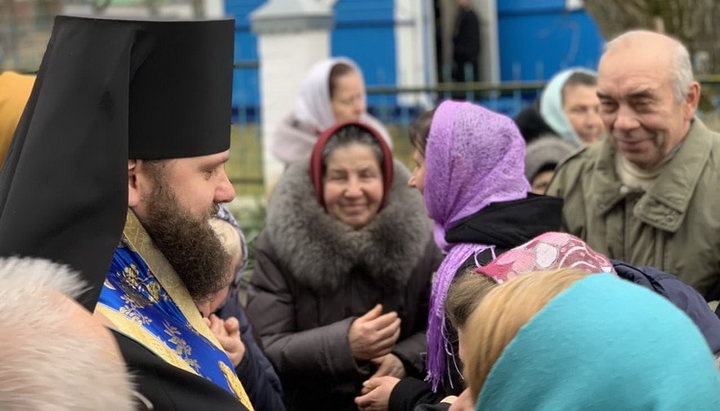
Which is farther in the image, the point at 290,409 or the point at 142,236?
the point at 290,409

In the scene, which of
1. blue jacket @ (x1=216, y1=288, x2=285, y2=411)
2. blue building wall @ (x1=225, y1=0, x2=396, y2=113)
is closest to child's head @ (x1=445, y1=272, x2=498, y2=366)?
blue jacket @ (x1=216, y1=288, x2=285, y2=411)

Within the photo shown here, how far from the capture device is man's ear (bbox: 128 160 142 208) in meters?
2.69

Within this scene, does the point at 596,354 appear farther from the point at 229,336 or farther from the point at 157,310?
the point at 229,336

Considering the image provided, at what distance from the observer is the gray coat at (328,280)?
13.9 ft

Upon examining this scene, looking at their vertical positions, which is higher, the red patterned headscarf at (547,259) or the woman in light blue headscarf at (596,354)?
the woman in light blue headscarf at (596,354)

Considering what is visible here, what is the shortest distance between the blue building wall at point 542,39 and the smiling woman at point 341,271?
1192 cm

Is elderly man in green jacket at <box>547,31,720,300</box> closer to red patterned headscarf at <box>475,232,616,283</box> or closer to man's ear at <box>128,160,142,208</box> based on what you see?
red patterned headscarf at <box>475,232,616,283</box>

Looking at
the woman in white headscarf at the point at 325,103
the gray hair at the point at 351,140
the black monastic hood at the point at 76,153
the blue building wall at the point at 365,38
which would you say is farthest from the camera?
the blue building wall at the point at 365,38

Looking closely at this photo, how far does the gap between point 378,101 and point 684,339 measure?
34.2 feet

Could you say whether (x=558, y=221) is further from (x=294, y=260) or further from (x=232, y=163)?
(x=232, y=163)

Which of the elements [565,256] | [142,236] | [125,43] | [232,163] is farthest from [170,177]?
[232,163]

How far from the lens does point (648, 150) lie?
4.14 meters

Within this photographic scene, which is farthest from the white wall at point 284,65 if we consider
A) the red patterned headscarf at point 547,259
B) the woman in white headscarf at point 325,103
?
the red patterned headscarf at point 547,259

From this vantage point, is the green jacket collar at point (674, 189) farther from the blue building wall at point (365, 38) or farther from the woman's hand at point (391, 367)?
the blue building wall at point (365, 38)
